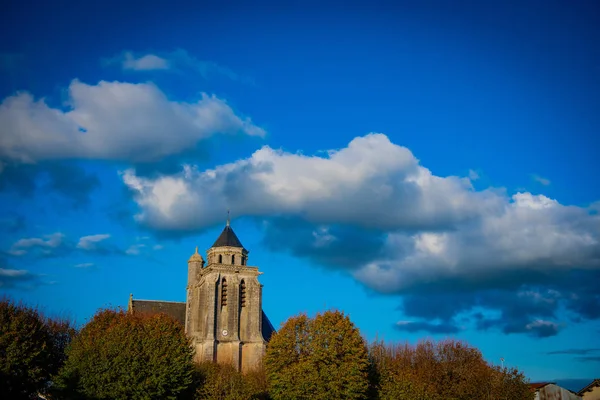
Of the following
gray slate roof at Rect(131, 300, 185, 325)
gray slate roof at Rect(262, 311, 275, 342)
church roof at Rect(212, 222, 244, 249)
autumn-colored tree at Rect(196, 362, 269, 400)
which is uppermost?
church roof at Rect(212, 222, 244, 249)

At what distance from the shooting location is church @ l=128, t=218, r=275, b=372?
71.0 meters

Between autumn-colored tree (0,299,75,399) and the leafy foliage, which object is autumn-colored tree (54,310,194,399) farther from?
the leafy foliage

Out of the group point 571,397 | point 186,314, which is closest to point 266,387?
point 186,314

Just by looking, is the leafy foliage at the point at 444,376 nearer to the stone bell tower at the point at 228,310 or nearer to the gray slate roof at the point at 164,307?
the stone bell tower at the point at 228,310

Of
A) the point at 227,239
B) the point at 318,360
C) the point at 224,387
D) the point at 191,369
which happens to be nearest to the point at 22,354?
the point at 191,369

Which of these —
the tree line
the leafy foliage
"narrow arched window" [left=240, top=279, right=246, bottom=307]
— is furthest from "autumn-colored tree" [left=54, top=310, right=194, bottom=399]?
"narrow arched window" [left=240, top=279, right=246, bottom=307]

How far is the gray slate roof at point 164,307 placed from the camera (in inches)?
3194

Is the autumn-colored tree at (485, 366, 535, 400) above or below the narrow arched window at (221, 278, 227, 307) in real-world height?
below

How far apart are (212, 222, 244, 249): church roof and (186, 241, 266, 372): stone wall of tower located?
2.81ft

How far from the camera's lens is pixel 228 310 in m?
73.5

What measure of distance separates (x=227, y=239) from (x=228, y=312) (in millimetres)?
10296

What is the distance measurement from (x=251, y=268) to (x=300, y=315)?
25.8m

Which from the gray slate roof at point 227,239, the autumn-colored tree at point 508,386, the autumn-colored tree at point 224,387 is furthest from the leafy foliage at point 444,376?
the gray slate roof at point 227,239

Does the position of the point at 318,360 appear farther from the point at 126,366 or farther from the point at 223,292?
the point at 223,292
